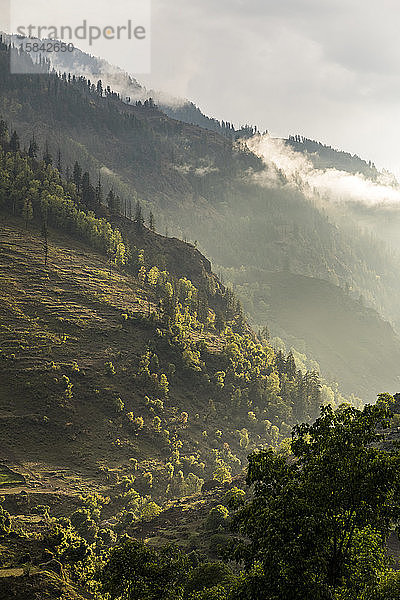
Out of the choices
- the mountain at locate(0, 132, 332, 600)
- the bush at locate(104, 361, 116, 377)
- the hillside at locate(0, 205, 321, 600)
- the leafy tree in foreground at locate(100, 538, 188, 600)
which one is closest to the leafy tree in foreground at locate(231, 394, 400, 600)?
the leafy tree in foreground at locate(100, 538, 188, 600)

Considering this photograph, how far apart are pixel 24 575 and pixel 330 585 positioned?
40.1 metres

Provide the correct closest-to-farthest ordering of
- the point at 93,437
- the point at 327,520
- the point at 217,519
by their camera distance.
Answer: the point at 327,520 → the point at 217,519 → the point at 93,437

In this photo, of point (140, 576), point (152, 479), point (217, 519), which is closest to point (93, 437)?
point (152, 479)

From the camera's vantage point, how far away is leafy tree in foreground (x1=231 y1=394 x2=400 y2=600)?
20.4m

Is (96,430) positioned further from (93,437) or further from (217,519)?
(217,519)

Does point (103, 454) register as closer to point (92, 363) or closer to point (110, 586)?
point (92, 363)

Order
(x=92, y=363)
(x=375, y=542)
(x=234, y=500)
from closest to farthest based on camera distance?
1. (x=375, y=542)
2. (x=234, y=500)
3. (x=92, y=363)

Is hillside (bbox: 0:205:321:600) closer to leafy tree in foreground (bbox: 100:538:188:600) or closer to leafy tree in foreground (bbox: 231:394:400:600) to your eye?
leafy tree in foreground (bbox: 100:538:188:600)

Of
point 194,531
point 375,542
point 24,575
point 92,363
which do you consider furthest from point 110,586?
point 92,363

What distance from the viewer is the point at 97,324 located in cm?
18750

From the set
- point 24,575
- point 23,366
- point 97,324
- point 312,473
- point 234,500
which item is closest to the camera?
point 312,473

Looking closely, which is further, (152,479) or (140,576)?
(152,479)

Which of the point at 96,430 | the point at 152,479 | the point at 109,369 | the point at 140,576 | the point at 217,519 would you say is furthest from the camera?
the point at 109,369

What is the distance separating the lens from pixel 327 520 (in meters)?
21.3
